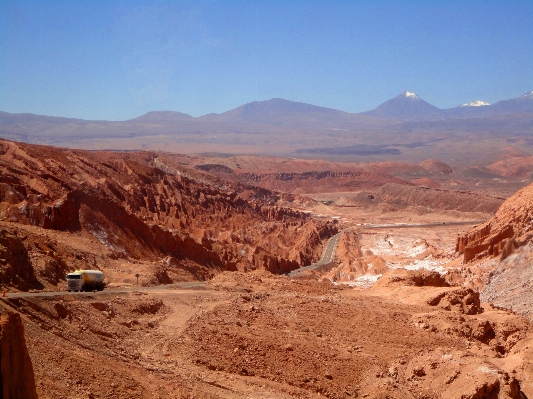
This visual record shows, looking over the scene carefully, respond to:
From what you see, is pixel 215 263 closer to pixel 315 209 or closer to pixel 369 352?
pixel 369 352

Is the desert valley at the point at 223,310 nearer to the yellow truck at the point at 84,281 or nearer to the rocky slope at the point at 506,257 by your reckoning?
the rocky slope at the point at 506,257

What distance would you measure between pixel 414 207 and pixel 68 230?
277 feet

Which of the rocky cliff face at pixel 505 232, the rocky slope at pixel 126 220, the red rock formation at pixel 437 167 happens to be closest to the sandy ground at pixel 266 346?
the rocky slope at pixel 126 220

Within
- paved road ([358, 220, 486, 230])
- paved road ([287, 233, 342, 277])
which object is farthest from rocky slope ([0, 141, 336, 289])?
paved road ([358, 220, 486, 230])

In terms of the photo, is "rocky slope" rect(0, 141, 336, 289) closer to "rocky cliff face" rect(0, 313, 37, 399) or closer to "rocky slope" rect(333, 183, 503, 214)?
"rocky cliff face" rect(0, 313, 37, 399)

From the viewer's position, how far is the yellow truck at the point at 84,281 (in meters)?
24.0

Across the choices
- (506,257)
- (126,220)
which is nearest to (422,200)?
(506,257)

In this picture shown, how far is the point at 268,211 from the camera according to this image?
8650cm

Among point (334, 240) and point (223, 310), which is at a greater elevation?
point (223, 310)

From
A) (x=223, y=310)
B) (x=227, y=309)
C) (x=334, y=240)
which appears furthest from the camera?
(x=334, y=240)

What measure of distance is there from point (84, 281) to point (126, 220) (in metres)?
19.9

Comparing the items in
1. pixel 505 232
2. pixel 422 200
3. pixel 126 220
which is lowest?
pixel 422 200

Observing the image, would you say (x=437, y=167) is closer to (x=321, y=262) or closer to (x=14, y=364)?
(x=321, y=262)

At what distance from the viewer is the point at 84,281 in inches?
954
